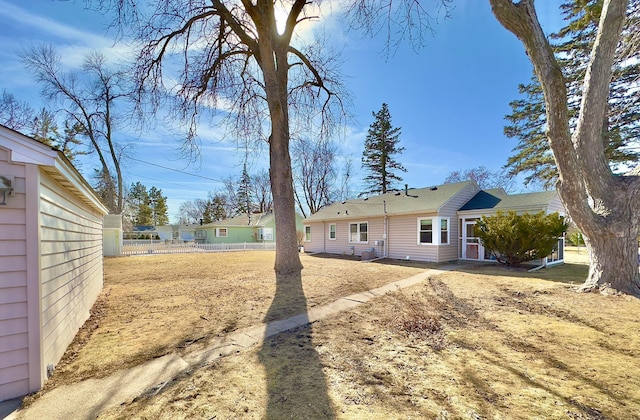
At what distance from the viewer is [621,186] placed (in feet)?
19.8

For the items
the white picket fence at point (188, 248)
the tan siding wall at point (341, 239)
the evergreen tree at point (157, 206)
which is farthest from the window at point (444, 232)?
the evergreen tree at point (157, 206)

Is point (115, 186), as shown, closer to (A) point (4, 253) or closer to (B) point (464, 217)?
(A) point (4, 253)

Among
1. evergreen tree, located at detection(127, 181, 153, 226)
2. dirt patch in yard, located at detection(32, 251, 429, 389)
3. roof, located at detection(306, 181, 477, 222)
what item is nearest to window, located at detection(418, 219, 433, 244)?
roof, located at detection(306, 181, 477, 222)

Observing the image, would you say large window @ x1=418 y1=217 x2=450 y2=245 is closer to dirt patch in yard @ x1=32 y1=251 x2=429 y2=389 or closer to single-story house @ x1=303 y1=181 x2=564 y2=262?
single-story house @ x1=303 y1=181 x2=564 y2=262

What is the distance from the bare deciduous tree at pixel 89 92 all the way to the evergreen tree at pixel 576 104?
2279 cm

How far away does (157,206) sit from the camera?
5672cm

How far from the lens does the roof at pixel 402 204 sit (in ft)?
43.3

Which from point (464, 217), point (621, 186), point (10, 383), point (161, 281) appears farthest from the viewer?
point (464, 217)

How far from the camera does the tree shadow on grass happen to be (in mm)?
2293

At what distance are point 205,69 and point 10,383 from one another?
9945mm

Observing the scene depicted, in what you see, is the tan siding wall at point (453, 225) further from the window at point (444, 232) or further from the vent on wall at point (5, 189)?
the vent on wall at point (5, 189)

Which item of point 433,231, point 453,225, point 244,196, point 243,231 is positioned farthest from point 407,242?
point 244,196

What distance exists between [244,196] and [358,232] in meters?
34.4

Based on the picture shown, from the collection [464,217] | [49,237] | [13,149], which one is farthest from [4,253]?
[464,217]
